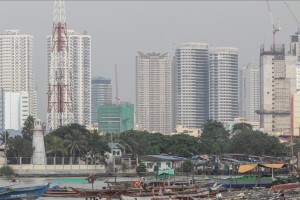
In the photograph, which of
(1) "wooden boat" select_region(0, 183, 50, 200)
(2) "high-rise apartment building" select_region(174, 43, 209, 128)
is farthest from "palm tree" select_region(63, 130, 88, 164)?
(2) "high-rise apartment building" select_region(174, 43, 209, 128)

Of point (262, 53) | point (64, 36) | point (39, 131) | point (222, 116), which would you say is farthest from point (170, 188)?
point (222, 116)

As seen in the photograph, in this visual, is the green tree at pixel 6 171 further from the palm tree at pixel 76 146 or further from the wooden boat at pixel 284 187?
the wooden boat at pixel 284 187

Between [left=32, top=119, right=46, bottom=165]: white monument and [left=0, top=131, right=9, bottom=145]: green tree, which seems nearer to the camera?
[left=32, top=119, right=46, bottom=165]: white monument

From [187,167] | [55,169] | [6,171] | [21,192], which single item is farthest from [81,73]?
[21,192]

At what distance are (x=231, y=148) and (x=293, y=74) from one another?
72.7 metres

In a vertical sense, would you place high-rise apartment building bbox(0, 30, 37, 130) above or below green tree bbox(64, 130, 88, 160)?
above

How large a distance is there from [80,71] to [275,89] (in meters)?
38.5

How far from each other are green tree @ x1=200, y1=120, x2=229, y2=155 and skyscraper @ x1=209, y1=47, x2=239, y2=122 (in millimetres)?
84417

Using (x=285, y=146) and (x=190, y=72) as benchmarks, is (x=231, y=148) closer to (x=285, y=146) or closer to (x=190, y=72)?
(x=285, y=146)

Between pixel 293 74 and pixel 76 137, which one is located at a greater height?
pixel 293 74

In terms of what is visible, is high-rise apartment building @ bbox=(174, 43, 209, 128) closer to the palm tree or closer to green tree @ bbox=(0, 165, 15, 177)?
the palm tree

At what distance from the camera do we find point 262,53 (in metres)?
158

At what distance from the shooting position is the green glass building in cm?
16525

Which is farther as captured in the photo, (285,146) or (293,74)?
(293,74)
